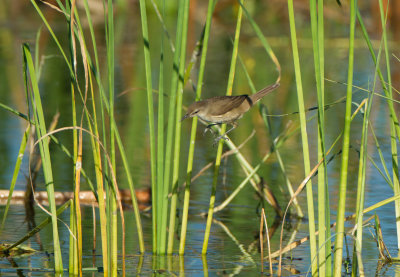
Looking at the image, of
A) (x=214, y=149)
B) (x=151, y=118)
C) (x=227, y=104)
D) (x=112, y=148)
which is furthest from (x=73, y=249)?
(x=214, y=149)

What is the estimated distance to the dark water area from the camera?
3.77 meters

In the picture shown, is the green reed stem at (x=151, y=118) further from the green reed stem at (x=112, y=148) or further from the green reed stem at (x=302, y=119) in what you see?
the green reed stem at (x=302, y=119)

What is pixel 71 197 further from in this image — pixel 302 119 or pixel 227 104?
pixel 302 119

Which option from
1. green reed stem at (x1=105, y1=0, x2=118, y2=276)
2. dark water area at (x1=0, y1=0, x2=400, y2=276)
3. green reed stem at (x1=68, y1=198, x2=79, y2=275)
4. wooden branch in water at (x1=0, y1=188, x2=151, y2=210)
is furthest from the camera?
wooden branch in water at (x1=0, y1=188, x2=151, y2=210)

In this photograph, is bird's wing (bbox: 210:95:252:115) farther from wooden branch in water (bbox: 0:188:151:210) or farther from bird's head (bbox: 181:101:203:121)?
wooden branch in water (bbox: 0:188:151:210)

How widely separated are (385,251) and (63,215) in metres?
2.06

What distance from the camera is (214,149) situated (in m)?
6.81

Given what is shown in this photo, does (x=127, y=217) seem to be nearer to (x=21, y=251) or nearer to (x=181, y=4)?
(x=21, y=251)

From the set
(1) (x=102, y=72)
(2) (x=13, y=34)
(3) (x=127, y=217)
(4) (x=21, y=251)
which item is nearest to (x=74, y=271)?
(4) (x=21, y=251)

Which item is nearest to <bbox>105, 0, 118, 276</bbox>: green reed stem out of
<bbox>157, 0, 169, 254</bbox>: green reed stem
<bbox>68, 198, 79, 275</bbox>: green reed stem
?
<bbox>68, 198, 79, 275</bbox>: green reed stem

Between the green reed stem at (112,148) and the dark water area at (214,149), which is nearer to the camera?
the green reed stem at (112,148)

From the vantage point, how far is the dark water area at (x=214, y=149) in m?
3.77

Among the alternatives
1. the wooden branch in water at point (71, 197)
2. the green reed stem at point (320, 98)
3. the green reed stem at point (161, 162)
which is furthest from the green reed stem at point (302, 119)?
the wooden branch in water at point (71, 197)

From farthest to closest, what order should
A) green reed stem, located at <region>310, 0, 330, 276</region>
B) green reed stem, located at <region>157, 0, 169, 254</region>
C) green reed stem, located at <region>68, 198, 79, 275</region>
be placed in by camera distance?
green reed stem, located at <region>157, 0, 169, 254</region> < green reed stem, located at <region>68, 198, 79, 275</region> < green reed stem, located at <region>310, 0, 330, 276</region>
